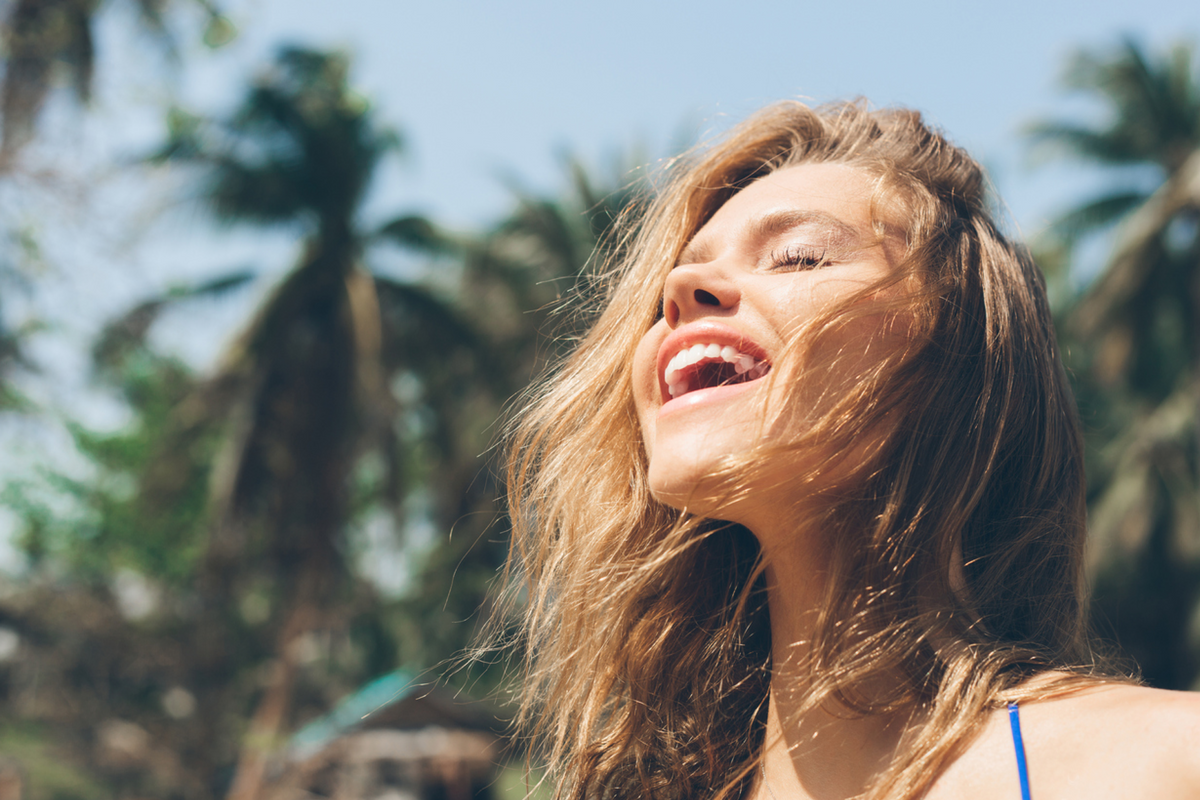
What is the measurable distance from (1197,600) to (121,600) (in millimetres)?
20191

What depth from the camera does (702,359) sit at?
1278 mm

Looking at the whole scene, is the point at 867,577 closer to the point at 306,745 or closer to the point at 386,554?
the point at 386,554

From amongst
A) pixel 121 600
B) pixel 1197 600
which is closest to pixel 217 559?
pixel 121 600

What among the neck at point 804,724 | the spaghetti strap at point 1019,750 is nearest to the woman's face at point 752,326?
the neck at point 804,724

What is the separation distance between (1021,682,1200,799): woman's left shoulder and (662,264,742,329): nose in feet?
2.04

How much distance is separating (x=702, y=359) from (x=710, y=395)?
79 millimetres

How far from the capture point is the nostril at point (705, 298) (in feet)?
4.26

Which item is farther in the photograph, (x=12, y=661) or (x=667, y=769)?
(x=12, y=661)

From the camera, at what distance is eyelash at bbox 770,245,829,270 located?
1.28 metres

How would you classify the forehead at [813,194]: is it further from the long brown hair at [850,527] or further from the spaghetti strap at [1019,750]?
the spaghetti strap at [1019,750]

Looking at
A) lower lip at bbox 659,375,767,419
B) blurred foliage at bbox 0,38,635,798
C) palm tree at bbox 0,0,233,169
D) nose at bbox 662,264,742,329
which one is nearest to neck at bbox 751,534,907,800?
lower lip at bbox 659,375,767,419

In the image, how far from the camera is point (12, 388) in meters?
7.45

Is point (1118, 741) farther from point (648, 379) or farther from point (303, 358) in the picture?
point (303, 358)

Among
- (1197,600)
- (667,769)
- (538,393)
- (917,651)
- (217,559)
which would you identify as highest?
(538,393)
